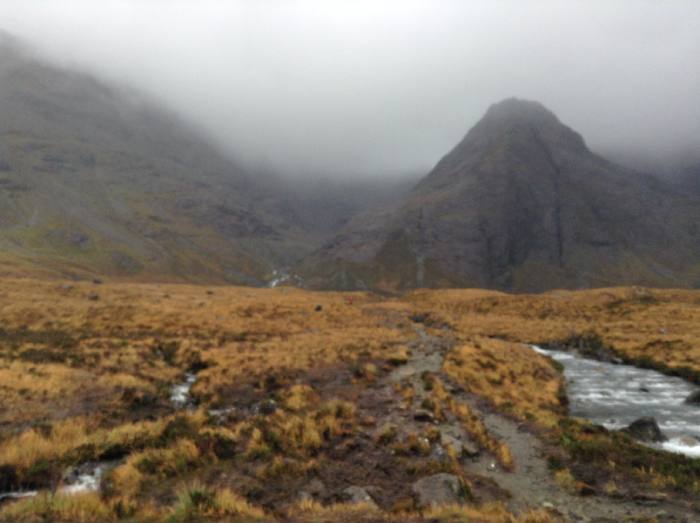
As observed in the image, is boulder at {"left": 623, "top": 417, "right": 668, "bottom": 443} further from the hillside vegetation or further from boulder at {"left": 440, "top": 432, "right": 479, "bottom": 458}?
boulder at {"left": 440, "top": 432, "right": 479, "bottom": 458}

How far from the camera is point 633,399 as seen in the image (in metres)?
27.1

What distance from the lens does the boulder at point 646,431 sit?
18.3 metres

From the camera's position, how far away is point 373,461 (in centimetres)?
1407

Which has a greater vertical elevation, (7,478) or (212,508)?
(212,508)

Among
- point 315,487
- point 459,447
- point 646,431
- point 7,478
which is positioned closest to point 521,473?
point 459,447

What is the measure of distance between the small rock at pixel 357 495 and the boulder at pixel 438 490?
126 cm

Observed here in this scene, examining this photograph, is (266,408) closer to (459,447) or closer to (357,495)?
(459,447)

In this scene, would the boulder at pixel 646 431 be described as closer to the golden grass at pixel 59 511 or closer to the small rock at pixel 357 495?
the small rock at pixel 357 495

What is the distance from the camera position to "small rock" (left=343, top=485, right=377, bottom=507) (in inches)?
446

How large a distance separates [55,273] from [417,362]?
12201 centimetres

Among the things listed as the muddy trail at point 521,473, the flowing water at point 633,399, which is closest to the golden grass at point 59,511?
the muddy trail at point 521,473

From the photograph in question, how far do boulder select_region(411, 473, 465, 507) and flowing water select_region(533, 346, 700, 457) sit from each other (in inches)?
447

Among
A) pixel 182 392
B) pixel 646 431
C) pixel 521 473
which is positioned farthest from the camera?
pixel 182 392

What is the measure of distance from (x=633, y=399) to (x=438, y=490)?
843 inches
